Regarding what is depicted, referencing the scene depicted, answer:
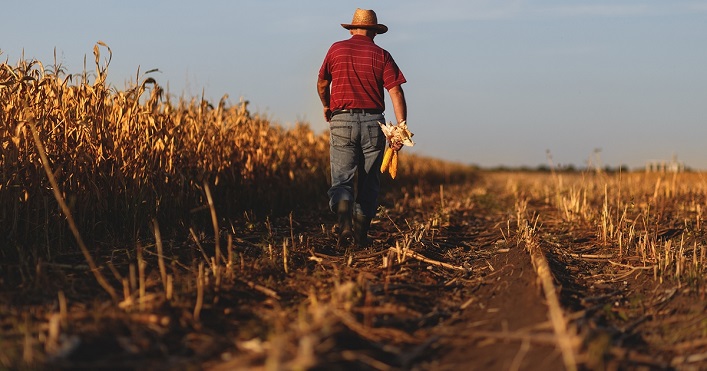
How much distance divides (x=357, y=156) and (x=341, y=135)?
1.02 ft

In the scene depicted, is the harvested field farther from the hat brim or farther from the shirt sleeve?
the hat brim

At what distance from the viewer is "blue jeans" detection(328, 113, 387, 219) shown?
23.3ft


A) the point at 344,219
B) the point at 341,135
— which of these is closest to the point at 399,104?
the point at 341,135

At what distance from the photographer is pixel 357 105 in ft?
23.2

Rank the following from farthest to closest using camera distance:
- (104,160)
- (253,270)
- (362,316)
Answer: (104,160), (253,270), (362,316)

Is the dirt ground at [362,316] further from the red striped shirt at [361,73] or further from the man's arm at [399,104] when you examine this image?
the red striped shirt at [361,73]

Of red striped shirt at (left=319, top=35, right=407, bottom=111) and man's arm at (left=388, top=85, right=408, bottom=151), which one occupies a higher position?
red striped shirt at (left=319, top=35, right=407, bottom=111)

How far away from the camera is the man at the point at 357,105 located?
7.09 metres

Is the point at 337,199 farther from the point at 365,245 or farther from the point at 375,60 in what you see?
the point at 375,60

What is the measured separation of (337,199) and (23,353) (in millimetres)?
4063

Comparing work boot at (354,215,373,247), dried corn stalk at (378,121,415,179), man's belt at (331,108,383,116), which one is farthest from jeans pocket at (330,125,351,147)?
work boot at (354,215,373,247)

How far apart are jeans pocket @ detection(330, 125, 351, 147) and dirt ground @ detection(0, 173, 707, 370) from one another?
1.07 metres

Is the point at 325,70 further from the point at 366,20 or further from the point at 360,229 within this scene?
the point at 360,229

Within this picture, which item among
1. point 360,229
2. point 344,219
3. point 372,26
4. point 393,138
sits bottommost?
point 360,229
